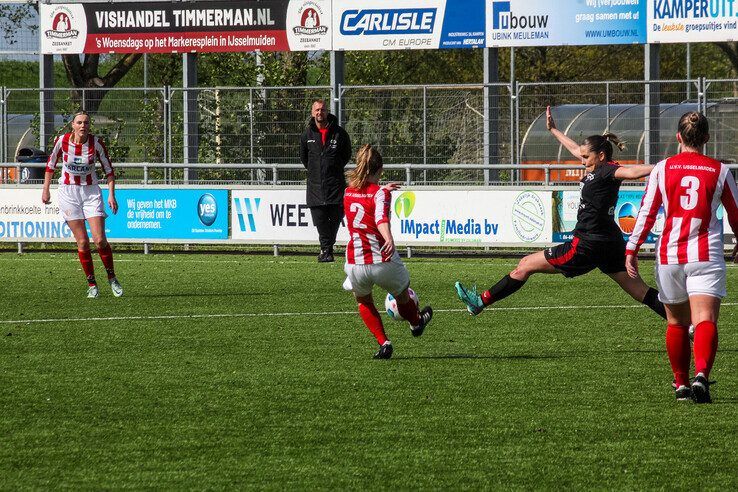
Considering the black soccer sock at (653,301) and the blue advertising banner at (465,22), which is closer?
the black soccer sock at (653,301)

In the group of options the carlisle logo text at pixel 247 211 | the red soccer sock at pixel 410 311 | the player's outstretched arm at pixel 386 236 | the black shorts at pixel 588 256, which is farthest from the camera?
the carlisle logo text at pixel 247 211

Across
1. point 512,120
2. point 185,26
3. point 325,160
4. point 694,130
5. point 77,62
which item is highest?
point 77,62

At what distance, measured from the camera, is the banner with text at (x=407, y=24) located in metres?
24.3

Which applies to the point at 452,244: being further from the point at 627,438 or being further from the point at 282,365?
the point at 627,438

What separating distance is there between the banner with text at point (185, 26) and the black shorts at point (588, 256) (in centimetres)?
1480

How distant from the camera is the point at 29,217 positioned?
2256 cm

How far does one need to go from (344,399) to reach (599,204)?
3.39 metres

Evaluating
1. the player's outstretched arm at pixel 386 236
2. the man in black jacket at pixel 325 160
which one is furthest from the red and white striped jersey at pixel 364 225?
the man in black jacket at pixel 325 160

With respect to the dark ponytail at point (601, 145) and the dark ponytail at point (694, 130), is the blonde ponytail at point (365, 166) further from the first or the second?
the dark ponytail at point (694, 130)

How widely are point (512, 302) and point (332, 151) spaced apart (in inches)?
181

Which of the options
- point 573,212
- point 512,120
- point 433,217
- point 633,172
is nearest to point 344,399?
point 633,172

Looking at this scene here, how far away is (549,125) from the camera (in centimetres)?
1126

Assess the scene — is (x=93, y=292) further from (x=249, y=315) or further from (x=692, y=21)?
(x=692, y=21)

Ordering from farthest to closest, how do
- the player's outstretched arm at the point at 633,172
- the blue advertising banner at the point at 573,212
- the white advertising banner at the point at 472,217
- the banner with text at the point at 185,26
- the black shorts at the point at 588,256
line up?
1. the banner with text at the point at 185,26
2. the white advertising banner at the point at 472,217
3. the blue advertising banner at the point at 573,212
4. the black shorts at the point at 588,256
5. the player's outstretched arm at the point at 633,172
